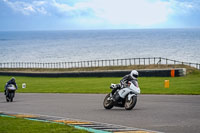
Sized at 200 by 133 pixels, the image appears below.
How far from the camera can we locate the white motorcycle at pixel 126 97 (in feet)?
47.2

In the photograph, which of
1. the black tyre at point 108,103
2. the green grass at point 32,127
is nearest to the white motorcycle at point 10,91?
the black tyre at point 108,103

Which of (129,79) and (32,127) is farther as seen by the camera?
(129,79)

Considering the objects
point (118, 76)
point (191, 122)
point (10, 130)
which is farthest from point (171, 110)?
point (118, 76)

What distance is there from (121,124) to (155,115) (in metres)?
1.78

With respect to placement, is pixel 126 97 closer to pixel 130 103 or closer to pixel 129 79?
pixel 130 103

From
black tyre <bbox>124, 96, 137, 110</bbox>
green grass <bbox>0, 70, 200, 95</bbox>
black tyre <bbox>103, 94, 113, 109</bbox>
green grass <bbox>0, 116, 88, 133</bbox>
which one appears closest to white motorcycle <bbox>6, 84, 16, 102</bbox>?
green grass <bbox>0, 70, 200, 95</bbox>

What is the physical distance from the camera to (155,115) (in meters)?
12.8

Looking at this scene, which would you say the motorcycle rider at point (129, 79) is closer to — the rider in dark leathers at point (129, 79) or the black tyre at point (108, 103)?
the rider in dark leathers at point (129, 79)

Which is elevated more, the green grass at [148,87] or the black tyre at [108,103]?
the green grass at [148,87]

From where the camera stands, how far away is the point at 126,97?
1472 cm

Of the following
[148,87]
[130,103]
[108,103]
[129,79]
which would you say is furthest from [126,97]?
[148,87]

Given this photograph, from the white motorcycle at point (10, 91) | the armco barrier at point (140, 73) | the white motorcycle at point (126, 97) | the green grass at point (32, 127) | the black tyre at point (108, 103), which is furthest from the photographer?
the armco barrier at point (140, 73)

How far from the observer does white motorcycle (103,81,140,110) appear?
1438cm

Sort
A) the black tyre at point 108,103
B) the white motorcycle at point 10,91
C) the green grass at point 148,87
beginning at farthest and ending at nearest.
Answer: the green grass at point 148,87
the white motorcycle at point 10,91
the black tyre at point 108,103
